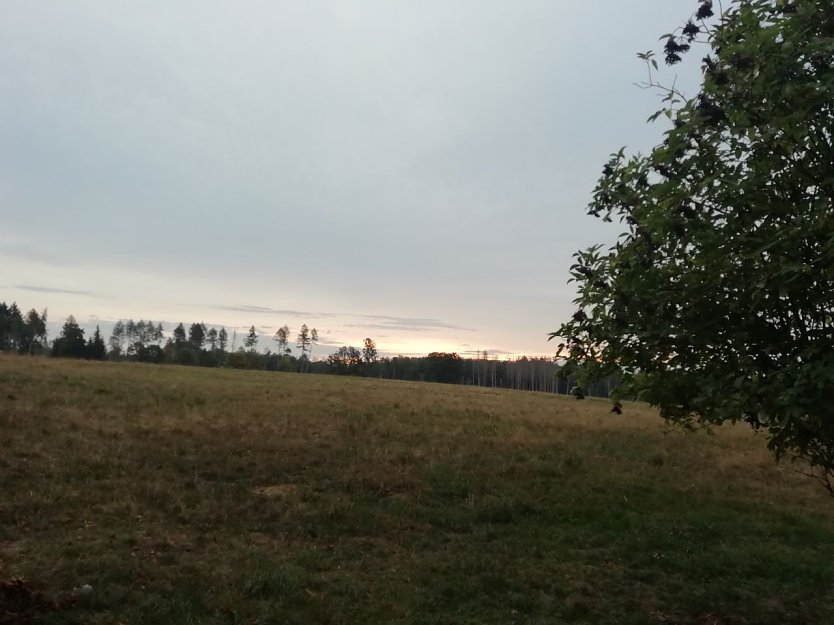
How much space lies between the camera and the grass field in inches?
293

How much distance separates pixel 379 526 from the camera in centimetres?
1062

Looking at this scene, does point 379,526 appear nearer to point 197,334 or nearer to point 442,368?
point 442,368

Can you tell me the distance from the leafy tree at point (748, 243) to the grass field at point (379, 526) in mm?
3744

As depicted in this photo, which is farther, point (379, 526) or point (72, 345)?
point (72, 345)

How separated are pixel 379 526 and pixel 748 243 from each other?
25.3 feet

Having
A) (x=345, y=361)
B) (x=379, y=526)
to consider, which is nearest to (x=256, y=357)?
(x=345, y=361)

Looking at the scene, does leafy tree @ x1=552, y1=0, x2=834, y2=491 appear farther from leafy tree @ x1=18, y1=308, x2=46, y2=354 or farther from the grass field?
leafy tree @ x1=18, y1=308, x2=46, y2=354

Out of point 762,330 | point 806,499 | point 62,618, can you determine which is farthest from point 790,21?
point 806,499

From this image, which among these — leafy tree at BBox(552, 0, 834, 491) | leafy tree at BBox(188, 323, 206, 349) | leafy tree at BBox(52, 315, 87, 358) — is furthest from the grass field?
leafy tree at BBox(188, 323, 206, 349)

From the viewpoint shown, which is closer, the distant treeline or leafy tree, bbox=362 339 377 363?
the distant treeline

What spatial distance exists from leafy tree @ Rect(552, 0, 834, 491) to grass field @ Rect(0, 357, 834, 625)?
147 inches

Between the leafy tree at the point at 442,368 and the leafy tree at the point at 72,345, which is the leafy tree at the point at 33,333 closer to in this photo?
the leafy tree at the point at 72,345

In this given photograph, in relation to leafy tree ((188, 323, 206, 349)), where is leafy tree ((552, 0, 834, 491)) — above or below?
below

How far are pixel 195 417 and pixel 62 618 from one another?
1339 cm
